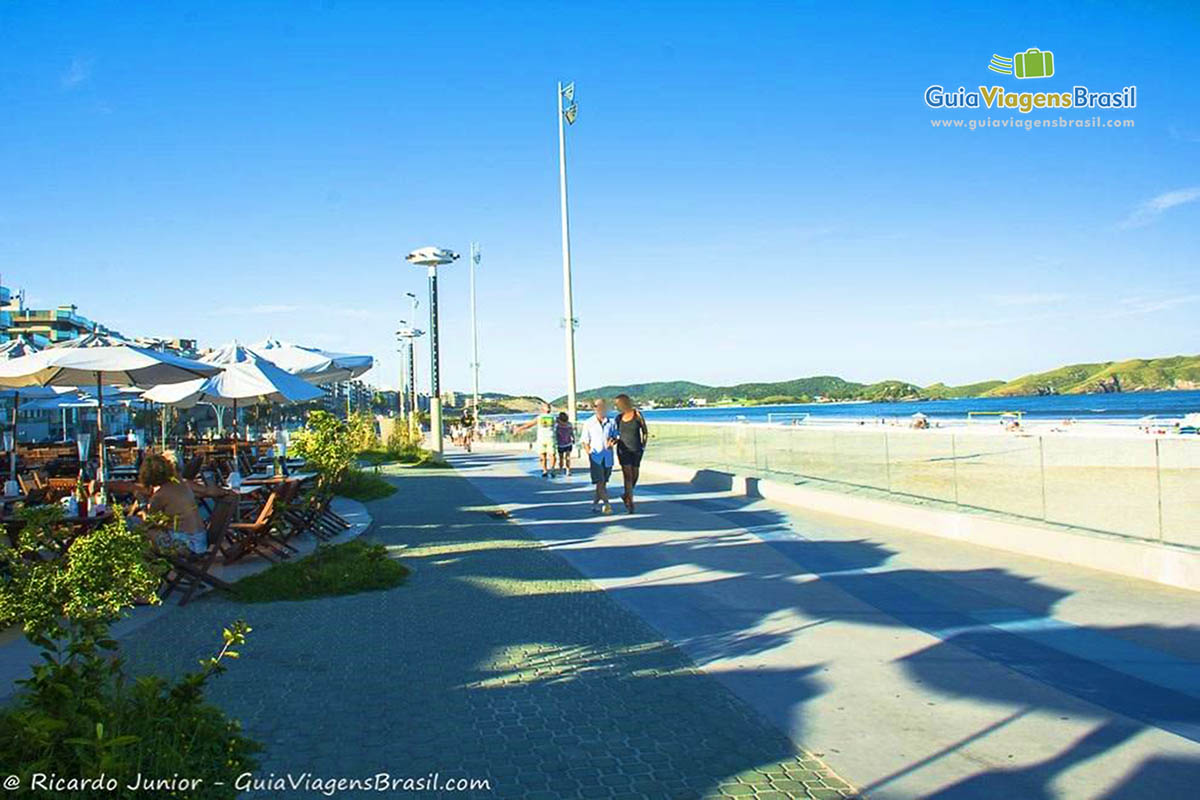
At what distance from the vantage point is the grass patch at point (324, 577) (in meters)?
8.12

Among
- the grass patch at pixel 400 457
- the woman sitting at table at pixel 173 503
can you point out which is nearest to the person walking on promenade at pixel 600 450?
the woman sitting at table at pixel 173 503

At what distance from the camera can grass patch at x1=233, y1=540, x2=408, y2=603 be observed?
8117 millimetres

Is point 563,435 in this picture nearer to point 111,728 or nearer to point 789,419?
point 111,728

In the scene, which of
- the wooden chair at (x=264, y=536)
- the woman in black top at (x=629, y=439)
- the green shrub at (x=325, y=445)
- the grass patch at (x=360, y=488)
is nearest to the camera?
the wooden chair at (x=264, y=536)

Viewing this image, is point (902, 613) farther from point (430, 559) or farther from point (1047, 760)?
point (430, 559)

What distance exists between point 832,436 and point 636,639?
8823mm

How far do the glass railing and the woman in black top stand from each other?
3095 mm

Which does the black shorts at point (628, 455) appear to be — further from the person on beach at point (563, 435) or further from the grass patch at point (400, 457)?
the grass patch at point (400, 457)

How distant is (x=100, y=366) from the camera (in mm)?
10797

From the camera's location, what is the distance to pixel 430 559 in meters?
10.1

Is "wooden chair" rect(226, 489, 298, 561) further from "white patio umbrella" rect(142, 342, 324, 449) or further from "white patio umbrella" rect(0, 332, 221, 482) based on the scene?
"white patio umbrella" rect(142, 342, 324, 449)

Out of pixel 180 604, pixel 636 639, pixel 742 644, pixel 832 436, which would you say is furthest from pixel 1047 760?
pixel 832 436

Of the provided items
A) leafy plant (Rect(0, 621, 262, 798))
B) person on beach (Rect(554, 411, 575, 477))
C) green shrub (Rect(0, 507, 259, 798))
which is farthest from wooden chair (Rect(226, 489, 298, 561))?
person on beach (Rect(554, 411, 575, 477))

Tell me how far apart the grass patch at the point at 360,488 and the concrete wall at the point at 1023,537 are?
7252 millimetres
